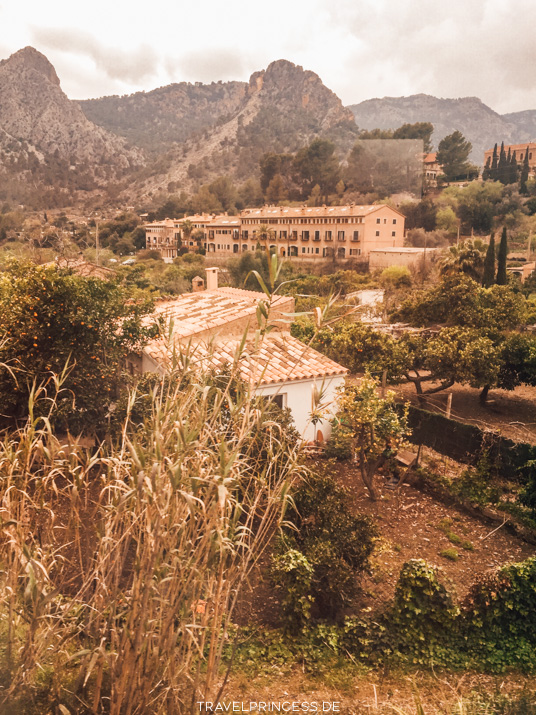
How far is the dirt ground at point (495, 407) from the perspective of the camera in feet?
41.9

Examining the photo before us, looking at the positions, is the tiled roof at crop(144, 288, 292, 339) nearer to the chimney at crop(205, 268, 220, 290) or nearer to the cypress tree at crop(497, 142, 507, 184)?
the chimney at crop(205, 268, 220, 290)

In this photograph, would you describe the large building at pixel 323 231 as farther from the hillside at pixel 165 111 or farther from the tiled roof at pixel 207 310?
the hillside at pixel 165 111

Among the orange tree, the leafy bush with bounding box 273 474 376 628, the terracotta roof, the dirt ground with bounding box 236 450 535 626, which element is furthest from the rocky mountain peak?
the leafy bush with bounding box 273 474 376 628

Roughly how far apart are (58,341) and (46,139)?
106 metres

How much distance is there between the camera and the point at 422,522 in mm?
8492

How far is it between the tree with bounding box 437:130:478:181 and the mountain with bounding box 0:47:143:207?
59.4 m

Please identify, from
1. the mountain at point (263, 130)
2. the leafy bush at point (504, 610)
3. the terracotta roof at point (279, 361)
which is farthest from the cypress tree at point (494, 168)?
the leafy bush at point (504, 610)

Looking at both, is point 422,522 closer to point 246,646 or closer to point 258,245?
point 246,646

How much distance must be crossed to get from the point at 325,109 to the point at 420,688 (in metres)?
136

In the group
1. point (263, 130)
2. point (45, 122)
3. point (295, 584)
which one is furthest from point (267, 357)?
point (45, 122)

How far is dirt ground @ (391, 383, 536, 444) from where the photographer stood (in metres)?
12.8

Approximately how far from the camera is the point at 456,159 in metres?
65.8

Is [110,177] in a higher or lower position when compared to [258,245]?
higher

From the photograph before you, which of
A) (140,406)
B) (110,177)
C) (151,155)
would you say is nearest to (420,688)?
(140,406)
